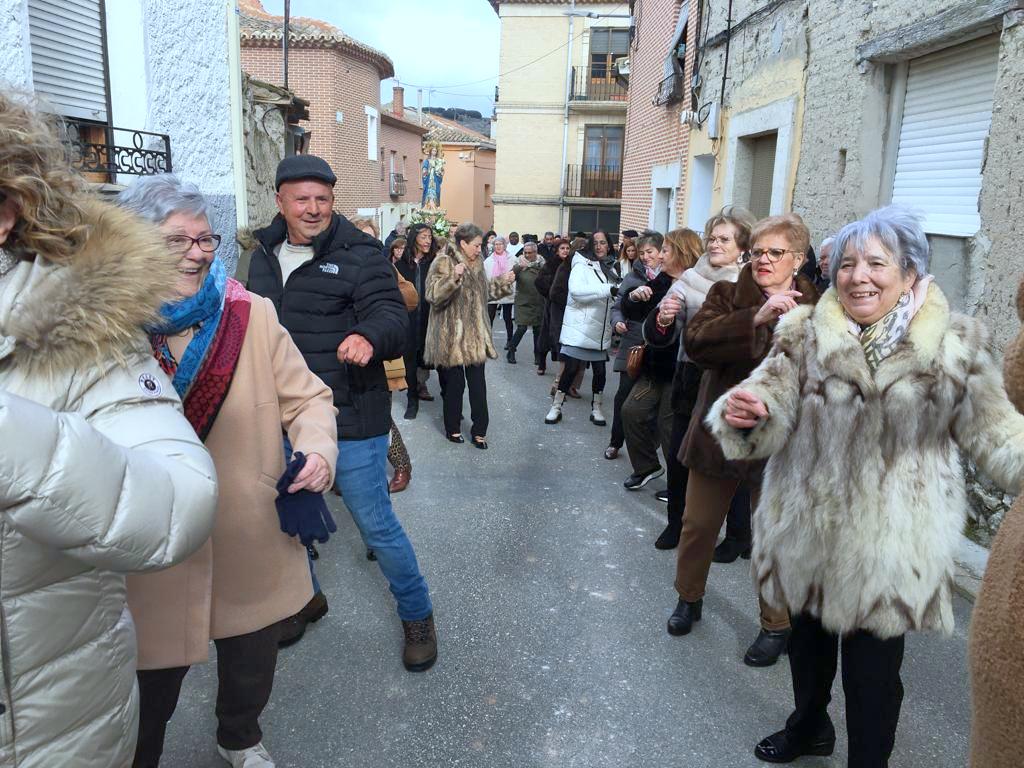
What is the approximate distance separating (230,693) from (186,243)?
4.33 feet

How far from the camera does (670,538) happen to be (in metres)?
4.36

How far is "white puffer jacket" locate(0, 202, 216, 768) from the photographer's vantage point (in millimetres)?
1062

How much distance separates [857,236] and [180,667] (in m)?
A: 2.26

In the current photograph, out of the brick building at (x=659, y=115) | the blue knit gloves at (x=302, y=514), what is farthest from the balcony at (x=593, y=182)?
the blue knit gloves at (x=302, y=514)

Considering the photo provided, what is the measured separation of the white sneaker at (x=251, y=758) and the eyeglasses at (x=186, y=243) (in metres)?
1.58

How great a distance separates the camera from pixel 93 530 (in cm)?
108

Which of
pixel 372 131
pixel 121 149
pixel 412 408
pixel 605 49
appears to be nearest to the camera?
pixel 121 149

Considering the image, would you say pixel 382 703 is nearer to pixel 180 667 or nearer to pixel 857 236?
pixel 180 667

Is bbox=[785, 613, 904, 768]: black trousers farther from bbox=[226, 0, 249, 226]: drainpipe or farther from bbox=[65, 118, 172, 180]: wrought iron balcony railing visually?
bbox=[226, 0, 249, 226]: drainpipe

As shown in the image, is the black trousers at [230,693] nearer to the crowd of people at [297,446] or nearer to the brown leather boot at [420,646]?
the crowd of people at [297,446]

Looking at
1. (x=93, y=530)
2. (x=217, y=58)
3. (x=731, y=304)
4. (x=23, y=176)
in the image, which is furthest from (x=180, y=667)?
(x=217, y=58)

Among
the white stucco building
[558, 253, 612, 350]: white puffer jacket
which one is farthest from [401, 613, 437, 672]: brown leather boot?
[558, 253, 612, 350]: white puffer jacket

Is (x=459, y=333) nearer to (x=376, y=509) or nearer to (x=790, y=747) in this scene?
(x=376, y=509)

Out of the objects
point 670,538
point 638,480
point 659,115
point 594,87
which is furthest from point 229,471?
point 594,87
